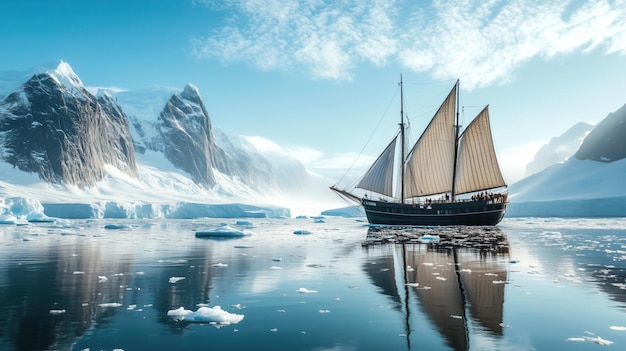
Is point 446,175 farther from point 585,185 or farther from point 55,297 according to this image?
point 585,185

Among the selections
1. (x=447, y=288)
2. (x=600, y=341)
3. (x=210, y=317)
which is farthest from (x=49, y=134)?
(x=600, y=341)

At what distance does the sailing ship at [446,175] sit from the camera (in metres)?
67.0

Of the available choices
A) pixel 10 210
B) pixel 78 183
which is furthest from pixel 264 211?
pixel 10 210

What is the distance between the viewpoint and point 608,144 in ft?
616

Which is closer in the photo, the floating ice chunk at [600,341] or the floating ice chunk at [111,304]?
the floating ice chunk at [600,341]

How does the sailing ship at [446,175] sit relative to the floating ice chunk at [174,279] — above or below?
above

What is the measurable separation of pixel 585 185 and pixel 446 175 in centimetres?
11272

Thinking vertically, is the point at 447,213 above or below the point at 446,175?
below

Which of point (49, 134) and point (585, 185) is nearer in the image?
point (585, 185)

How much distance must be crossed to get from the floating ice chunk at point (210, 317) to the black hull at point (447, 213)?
6092 cm

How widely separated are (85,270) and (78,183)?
17553cm

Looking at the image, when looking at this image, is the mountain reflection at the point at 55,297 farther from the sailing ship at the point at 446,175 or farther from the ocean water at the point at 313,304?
the sailing ship at the point at 446,175

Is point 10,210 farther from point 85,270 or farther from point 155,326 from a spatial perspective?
point 155,326

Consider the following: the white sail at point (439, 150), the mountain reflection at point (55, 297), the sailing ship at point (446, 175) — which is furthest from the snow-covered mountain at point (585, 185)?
the mountain reflection at point (55, 297)
